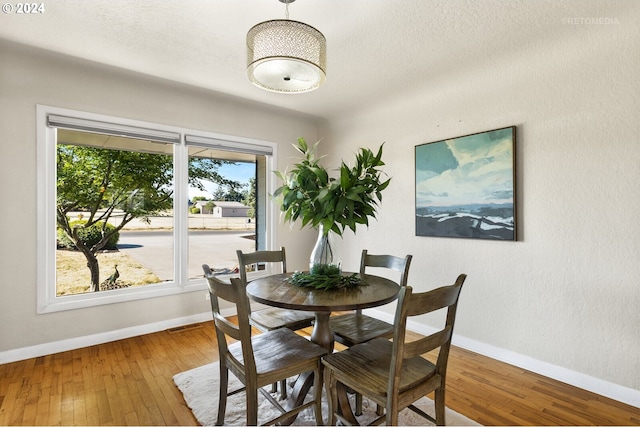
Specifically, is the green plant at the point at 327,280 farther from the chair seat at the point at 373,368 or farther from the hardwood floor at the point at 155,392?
the hardwood floor at the point at 155,392

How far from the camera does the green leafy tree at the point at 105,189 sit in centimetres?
300

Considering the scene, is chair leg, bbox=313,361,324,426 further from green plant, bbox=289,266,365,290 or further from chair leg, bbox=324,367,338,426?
green plant, bbox=289,266,365,290

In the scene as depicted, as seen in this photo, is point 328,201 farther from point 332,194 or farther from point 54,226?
point 54,226

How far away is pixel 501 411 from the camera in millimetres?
2033

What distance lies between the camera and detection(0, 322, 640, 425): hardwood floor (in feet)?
6.44

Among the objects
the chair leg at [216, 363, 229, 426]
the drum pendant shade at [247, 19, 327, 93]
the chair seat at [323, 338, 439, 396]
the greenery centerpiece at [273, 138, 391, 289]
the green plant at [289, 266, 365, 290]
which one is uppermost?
the drum pendant shade at [247, 19, 327, 93]

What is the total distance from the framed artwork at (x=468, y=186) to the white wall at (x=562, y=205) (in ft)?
0.29

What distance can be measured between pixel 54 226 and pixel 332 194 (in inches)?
103

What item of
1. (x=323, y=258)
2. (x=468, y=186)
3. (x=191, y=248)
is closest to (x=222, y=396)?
(x=323, y=258)

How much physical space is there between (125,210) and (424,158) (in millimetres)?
3121

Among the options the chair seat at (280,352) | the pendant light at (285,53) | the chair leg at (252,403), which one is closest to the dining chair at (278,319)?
the chair seat at (280,352)

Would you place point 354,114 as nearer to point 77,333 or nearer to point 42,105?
point 42,105

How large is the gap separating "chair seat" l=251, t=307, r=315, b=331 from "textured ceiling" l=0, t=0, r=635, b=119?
6.78 feet

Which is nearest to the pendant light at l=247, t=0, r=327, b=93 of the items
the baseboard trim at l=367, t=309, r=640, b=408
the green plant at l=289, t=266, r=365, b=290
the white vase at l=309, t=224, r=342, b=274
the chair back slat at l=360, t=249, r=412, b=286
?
the white vase at l=309, t=224, r=342, b=274
